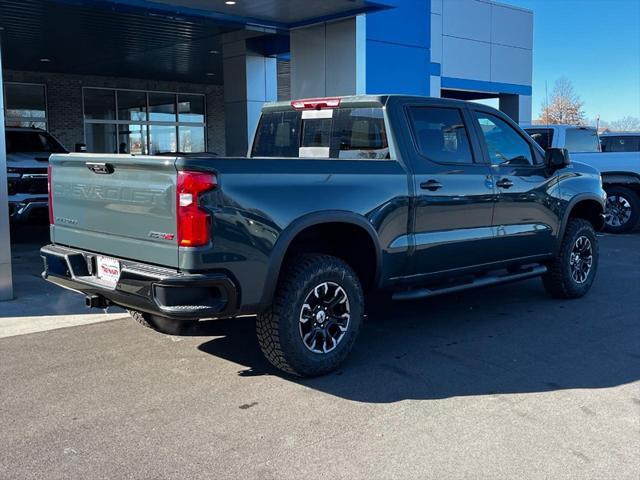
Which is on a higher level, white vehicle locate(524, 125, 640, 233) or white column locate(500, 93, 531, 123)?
white column locate(500, 93, 531, 123)

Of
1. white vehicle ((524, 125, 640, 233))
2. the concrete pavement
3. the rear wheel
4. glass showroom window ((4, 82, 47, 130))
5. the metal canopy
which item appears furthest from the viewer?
glass showroom window ((4, 82, 47, 130))

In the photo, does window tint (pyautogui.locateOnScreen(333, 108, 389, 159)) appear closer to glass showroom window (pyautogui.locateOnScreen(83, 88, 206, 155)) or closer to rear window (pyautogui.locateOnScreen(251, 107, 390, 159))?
rear window (pyautogui.locateOnScreen(251, 107, 390, 159))

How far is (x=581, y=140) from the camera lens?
13.1m

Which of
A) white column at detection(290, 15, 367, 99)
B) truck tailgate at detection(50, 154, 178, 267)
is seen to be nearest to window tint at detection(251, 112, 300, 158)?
truck tailgate at detection(50, 154, 178, 267)

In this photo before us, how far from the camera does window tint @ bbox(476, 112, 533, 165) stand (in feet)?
20.6

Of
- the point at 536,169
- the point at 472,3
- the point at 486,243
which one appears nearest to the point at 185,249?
the point at 486,243

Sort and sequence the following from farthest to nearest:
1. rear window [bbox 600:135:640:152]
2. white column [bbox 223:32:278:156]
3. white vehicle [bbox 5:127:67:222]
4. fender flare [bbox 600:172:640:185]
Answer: rear window [bbox 600:135:640:152] → white column [bbox 223:32:278:156] → fender flare [bbox 600:172:640:185] → white vehicle [bbox 5:127:67:222]

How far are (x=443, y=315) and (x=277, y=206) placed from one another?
284cm

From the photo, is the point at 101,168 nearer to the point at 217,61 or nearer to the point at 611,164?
the point at 611,164

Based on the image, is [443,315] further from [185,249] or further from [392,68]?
[392,68]

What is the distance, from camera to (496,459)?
3.55 metres

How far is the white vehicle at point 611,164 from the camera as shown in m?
12.8

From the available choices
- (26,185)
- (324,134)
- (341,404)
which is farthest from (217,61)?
(341,404)

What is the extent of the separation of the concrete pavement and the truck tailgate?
0.98m
